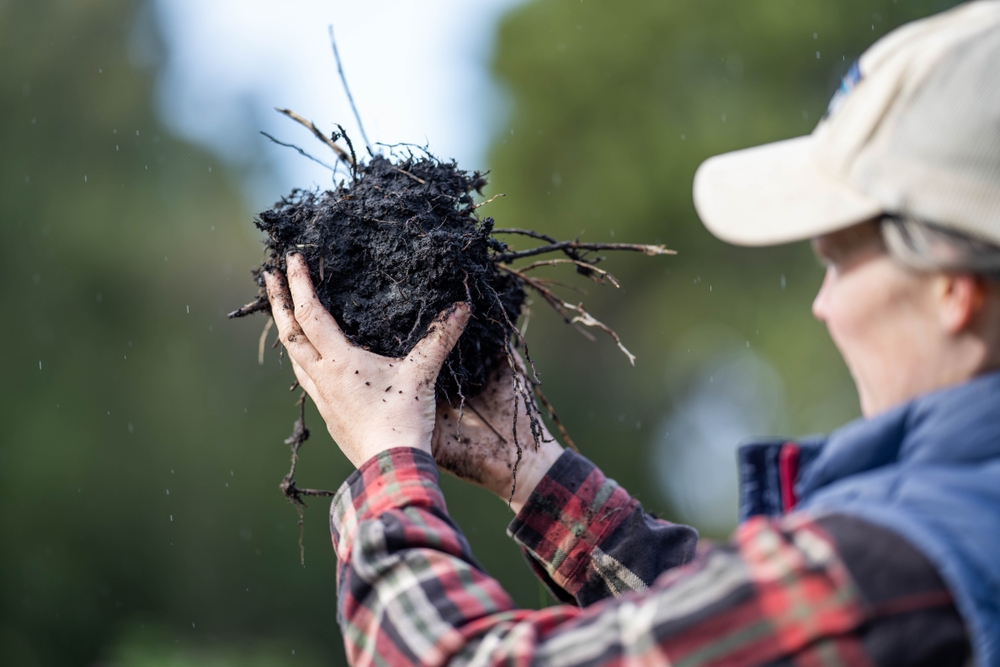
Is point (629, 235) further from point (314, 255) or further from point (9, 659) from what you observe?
point (9, 659)

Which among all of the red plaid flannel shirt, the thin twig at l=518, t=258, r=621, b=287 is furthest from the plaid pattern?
the thin twig at l=518, t=258, r=621, b=287

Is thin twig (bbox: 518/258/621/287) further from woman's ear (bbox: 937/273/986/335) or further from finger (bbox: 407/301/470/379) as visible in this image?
woman's ear (bbox: 937/273/986/335)

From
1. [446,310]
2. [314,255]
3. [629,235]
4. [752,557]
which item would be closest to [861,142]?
[752,557]

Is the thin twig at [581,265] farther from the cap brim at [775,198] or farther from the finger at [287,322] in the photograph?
the cap brim at [775,198]

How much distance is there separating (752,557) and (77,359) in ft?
28.6

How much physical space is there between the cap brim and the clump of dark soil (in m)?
0.62

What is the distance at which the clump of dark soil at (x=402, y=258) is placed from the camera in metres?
1.43

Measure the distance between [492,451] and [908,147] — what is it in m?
0.97

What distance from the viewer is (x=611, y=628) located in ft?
2.27

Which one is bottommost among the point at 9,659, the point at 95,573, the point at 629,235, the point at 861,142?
the point at 9,659

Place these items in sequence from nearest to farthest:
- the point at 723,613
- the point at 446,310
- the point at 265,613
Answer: the point at 723,613 → the point at 446,310 → the point at 265,613

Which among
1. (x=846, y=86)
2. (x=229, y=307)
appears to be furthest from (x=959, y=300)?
(x=229, y=307)

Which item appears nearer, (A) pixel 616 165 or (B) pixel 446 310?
(B) pixel 446 310

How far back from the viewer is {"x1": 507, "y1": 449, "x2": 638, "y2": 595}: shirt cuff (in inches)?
51.3
